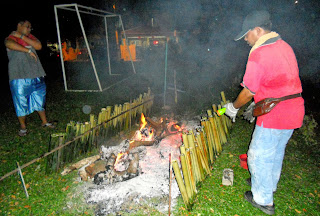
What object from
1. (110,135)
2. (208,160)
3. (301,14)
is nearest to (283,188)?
(208,160)

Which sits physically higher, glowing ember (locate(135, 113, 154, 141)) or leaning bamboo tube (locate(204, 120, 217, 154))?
leaning bamboo tube (locate(204, 120, 217, 154))

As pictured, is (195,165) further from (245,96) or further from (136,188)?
(245,96)

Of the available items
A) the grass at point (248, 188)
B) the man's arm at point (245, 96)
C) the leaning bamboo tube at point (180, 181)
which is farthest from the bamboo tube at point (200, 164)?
the man's arm at point (245, 96)

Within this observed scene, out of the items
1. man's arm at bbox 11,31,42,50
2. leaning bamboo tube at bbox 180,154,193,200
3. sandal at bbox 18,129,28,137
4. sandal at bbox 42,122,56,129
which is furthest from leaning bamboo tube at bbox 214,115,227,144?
sandal at bbox 18,129,28,137

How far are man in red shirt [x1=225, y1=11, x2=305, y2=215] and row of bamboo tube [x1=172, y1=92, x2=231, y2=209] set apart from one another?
80cm

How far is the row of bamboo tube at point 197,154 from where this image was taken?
8.57ft

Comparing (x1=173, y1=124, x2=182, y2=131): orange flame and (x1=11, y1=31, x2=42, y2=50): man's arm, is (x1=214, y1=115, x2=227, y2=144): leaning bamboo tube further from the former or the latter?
(x1=11, y1=31, x2=42, y2=50): man's arm

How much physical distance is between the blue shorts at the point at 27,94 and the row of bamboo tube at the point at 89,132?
1845 mm

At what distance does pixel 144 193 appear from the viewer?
3059 mm

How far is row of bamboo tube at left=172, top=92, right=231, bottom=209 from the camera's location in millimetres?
2611

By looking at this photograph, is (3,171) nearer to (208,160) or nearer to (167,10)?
(208,160)

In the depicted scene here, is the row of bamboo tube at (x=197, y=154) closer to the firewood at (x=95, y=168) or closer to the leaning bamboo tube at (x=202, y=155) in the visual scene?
the leaning bamboo tube at (x=202, y=155)

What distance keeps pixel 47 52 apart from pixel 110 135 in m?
18.4

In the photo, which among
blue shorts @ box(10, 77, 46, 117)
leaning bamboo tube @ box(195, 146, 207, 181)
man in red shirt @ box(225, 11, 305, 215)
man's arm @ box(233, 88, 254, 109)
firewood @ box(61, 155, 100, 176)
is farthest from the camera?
blue shorts @ box(10, 77, 46, 117)
